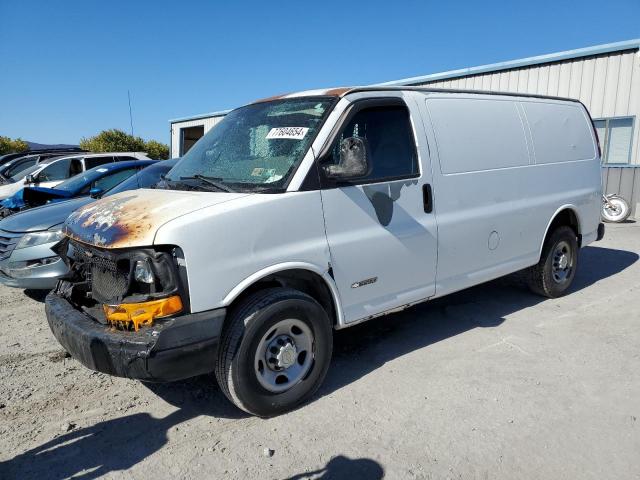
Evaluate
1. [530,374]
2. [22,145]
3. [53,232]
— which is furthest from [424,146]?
[22,145]

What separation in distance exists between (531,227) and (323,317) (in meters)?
2.67

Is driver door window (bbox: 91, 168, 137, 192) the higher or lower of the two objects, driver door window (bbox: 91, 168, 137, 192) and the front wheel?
the higher

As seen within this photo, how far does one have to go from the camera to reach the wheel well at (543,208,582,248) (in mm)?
5367

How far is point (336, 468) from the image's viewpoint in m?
2.72

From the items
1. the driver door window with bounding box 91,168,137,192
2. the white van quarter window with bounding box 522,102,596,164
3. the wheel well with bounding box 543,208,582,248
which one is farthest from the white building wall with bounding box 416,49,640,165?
the driver door window with bounding box 91,168,137,192

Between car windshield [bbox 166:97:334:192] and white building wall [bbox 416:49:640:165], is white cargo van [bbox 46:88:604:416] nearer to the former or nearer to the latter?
car windshield [bbox 166:97:334:192]

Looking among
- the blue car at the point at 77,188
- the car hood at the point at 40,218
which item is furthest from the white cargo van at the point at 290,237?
the blue car at the point at 77,188

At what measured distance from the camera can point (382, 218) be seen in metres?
3.64

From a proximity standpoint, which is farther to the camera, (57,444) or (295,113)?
(295,113)

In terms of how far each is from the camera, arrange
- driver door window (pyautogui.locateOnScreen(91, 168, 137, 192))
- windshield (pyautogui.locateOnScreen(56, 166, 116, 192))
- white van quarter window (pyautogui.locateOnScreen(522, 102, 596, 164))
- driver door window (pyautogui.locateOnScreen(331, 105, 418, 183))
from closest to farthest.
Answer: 1. driver door window (pyautogui.locateOnScreen(331, 105, 418, 183))
2. white van quarter window (pyautogui.locateOnScreen(522, 102, 596, 164))
3. windshield (pyautogui.locateOnScreen(56, 166, 116, 192))
4. driver door window (pyautogui.locateOnScreen(91, 168, 137, 192))

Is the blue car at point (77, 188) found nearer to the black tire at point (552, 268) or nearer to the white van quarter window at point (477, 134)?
the white van quarter window at point (477, 134)

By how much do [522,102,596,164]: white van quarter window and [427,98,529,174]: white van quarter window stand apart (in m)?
0.28

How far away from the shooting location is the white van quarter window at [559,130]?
5.01m

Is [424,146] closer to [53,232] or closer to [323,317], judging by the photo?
[323,317]
